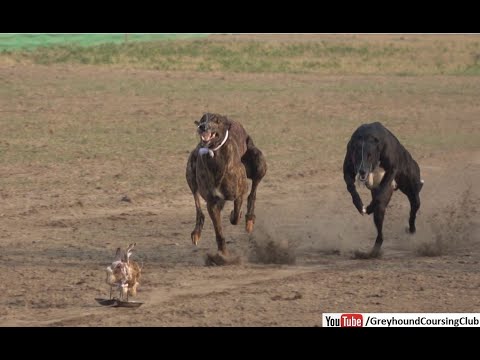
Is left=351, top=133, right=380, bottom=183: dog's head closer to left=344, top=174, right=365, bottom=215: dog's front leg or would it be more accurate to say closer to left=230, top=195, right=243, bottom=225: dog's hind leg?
left=344, top=174, right=365, bottom=215: dog's front leg

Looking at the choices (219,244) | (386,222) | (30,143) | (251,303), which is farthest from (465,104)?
(251,303)

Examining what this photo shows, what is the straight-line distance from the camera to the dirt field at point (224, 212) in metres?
9.91

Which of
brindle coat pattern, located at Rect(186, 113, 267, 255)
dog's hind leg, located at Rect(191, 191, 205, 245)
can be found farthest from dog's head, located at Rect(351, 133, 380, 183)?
dog's hind leg, located at Rect(191, 191, 205, 245)

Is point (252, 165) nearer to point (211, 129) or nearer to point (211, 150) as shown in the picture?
point (211, 150)

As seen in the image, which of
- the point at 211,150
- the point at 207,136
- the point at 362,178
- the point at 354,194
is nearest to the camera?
→ the point at 207,136

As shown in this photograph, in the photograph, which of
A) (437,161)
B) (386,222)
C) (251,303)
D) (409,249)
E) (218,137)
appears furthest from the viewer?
(437,161)

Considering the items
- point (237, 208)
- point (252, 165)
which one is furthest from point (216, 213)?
point (252, 165)

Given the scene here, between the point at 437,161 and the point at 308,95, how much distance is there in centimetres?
824

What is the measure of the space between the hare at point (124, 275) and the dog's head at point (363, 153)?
323 cm

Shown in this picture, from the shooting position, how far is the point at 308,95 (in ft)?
90.0

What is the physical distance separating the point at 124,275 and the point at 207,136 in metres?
2.10

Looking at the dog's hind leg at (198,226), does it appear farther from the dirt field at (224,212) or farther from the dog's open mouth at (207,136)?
the dog's open mouth at (207,136)

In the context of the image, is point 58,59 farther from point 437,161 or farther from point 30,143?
point 437,161

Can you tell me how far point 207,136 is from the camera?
36.2 feet
